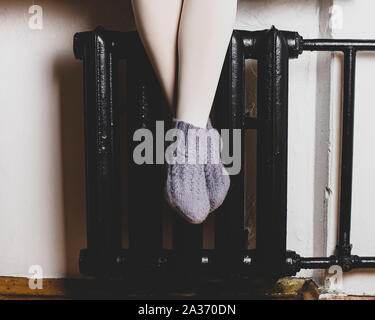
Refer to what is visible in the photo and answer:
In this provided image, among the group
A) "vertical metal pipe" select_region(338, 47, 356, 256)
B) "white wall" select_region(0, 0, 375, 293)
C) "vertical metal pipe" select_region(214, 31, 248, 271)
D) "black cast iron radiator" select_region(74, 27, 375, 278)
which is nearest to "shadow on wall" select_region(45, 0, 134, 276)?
"white wall" select_region(0, 0, 375, 293)

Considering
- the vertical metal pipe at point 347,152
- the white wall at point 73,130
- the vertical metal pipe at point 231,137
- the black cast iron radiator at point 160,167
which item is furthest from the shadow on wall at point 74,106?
the vertical metal pipe at point 347,152

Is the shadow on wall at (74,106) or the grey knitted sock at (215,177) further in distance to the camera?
the shadow on wall at (74,106)

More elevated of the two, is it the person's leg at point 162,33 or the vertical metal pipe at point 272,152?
the person's leg at point 162,33

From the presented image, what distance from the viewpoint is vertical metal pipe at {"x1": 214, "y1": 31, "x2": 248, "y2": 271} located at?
2.60 feet

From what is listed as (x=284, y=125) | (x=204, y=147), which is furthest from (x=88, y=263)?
(x=284, y=125)

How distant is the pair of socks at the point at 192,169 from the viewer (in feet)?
2.25

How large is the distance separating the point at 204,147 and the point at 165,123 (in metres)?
0.14

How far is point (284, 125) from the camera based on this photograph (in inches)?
32.0

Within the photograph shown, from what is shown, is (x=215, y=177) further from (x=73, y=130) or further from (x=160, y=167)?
(x=73, y=130)

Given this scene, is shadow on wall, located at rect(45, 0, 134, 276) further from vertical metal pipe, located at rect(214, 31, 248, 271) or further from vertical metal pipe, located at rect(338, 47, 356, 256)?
vertical metal pipe, located at rect(338, 47, 356, 256)

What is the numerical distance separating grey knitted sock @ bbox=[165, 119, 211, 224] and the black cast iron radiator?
0.12 metres

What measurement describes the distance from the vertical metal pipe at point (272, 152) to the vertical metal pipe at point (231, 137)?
34 mm

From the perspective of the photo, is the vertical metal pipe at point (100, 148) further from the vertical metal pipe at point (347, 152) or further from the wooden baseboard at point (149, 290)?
the vertical metal pipe at point (347, 152)

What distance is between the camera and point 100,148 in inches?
32.0
